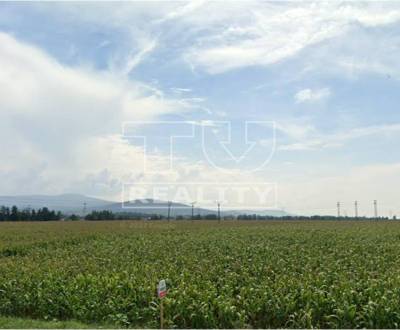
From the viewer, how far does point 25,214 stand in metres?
102

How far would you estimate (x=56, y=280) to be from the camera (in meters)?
11.4

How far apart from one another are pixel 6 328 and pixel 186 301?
3.58 metres

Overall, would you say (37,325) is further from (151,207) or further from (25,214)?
(25,214)

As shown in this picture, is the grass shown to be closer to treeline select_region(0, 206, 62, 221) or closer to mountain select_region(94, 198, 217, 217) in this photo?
mountain select_region(94, 198, 217, 217)

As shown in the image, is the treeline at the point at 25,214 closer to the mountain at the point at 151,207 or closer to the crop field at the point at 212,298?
the mountain at the point at 151,207

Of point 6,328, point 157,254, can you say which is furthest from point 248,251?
point 6,328

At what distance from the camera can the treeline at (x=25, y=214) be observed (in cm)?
10006

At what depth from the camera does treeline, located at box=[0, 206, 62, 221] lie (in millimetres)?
100062

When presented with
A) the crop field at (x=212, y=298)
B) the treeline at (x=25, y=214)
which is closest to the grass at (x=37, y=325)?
the crop field at (x=212, y=298)

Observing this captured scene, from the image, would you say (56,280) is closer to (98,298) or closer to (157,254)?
(98,298)

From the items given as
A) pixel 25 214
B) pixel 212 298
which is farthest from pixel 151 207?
pixel 25 214

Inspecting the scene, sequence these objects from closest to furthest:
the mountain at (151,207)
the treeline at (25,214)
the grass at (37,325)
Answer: the grass at (37,325) < the mountain at (151,207) < the treeline at (25,214)

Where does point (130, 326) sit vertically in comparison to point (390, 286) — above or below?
below

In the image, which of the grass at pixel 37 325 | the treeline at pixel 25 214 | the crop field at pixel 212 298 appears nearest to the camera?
the grass at pixel 37 325
